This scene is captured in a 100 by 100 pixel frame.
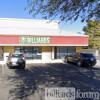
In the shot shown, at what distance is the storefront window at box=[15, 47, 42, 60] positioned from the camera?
20.8 meters

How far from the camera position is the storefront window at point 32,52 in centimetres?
2081

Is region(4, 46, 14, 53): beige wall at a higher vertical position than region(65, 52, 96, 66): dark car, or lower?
higher

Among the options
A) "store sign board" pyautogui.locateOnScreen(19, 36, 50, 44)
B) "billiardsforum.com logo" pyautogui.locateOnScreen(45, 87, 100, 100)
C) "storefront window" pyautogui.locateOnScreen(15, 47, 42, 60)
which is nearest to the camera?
"billiardsforum.com logo" pyautogui.locateOnScreen(45, 87, 100, 100)

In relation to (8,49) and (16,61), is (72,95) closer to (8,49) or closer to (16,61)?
(16,61)

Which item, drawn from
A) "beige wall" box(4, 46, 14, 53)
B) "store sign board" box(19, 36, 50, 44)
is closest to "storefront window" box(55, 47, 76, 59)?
"store sign board" box(19, 36, 50, 44)

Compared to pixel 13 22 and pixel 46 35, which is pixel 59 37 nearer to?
pixel 46 35

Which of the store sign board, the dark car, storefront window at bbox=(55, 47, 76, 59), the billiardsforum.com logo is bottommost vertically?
the billiardsforum.com logo

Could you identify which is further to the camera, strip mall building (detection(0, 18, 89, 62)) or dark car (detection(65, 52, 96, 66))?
strip mall building (detection(0, 18, 89, 62))

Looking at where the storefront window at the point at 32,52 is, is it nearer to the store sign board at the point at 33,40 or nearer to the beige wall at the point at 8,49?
the beige wall at the point at 8,49

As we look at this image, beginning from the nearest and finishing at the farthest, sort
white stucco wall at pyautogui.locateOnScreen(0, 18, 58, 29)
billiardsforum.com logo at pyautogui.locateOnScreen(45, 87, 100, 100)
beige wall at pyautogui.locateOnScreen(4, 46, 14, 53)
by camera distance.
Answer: billiardsforum.com logo at pyautogui.locateOnScreen(45, 87, 100, 100) < beige wall at pyautogui.locateOnScreen(4, 46, 14, 53) < white stucco wall at pyautogui.locateOnScreen(0, 18, 58, 29)

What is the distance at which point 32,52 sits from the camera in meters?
21.2

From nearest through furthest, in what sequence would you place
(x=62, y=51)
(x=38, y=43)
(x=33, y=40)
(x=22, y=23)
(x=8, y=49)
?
(x=33, y=40)
(x=38, y=43)
(x=8, y=49)
(x=62, y=51)
(x=22, y=23)

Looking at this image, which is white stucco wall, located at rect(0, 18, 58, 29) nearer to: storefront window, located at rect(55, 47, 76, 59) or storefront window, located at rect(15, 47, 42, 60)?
storefront window, located at rect(55, 47, 76, 59)

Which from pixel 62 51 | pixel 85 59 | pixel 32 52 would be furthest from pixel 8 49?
pixel 85 59
